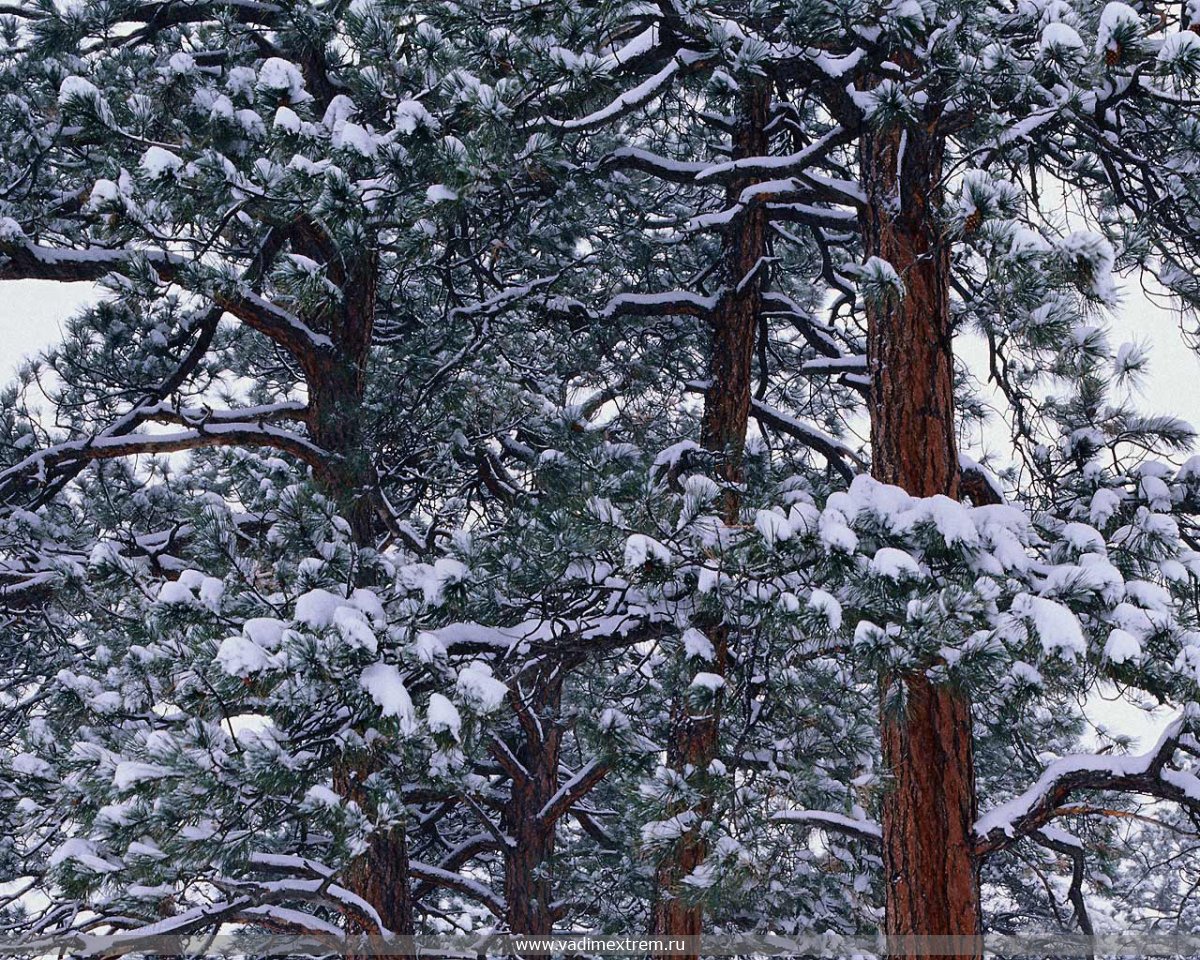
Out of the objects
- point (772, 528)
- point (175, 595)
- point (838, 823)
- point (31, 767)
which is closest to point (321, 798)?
point (175, 595)

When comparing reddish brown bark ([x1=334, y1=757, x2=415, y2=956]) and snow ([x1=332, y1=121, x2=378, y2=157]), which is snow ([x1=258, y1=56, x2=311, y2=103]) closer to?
snow ([x1=332, y1=121, x2=378, y2=157])

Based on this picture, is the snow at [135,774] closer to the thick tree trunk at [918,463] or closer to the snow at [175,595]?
the snow at [175,595]

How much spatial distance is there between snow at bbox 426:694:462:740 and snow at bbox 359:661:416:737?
0.07 m

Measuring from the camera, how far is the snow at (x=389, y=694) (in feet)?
12.0

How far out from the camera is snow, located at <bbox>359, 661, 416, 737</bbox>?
12.0 feet

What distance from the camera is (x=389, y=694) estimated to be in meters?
3.70

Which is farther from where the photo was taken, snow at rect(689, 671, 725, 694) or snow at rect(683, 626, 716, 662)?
snow at rect(683, 626, 716, 662)

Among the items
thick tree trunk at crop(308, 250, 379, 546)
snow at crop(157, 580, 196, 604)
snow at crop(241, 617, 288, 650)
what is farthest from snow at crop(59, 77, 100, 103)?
snow at crop(241, 617, 288, 650)

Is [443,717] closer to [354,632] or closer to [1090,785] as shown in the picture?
[354,632]

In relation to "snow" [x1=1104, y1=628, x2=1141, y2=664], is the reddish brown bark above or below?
below

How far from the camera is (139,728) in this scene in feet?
17.6

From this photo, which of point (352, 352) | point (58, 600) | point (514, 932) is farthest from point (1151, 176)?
point (514, 932)

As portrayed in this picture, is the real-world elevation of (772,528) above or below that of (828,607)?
above

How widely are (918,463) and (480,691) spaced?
2.17m
